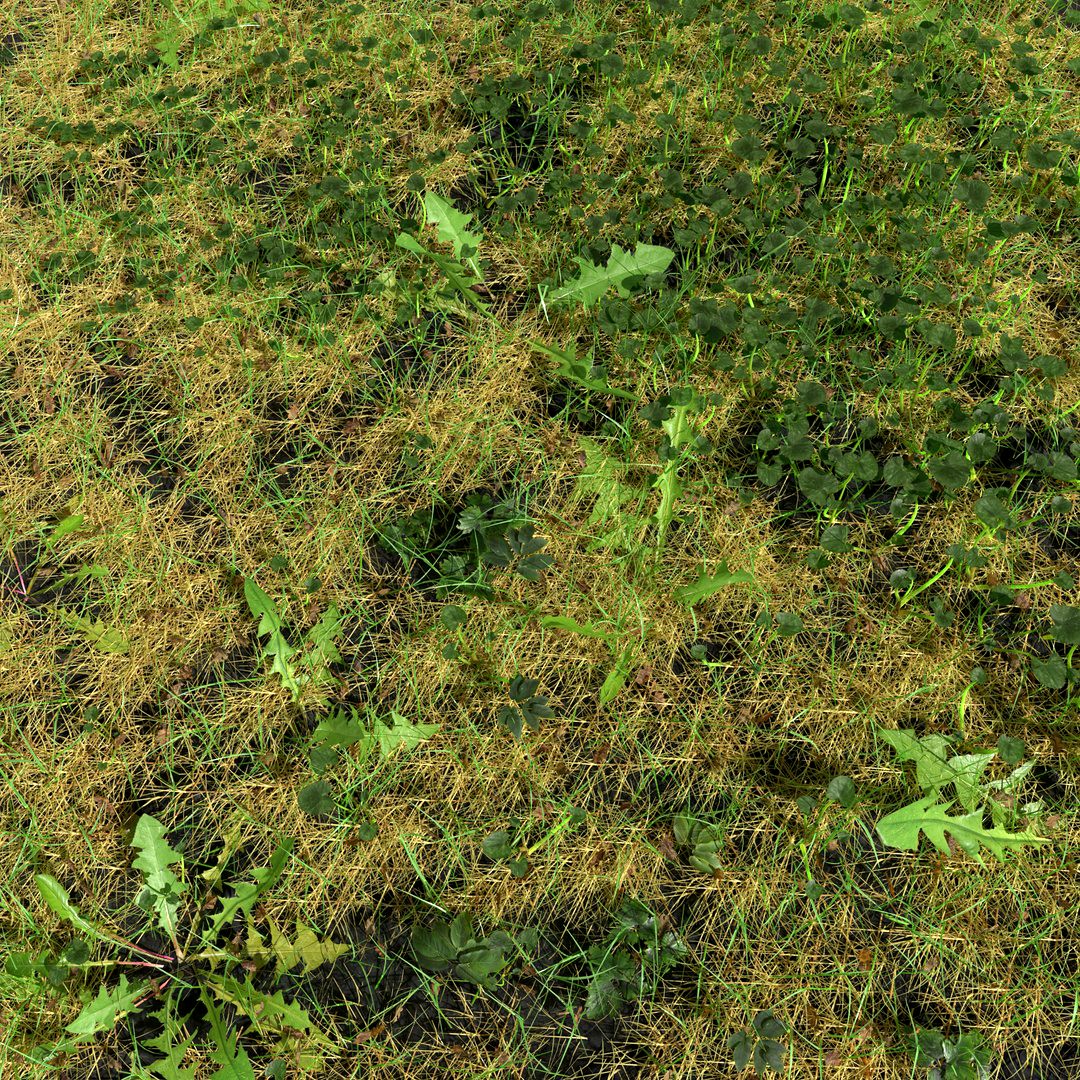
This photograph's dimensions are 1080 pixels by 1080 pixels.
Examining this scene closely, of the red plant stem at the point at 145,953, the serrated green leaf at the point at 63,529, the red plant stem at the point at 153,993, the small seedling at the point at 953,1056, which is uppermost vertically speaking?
the serrated green leaf at the point at 63,529

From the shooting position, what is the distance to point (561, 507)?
244 centimetres

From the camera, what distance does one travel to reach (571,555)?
2.35m

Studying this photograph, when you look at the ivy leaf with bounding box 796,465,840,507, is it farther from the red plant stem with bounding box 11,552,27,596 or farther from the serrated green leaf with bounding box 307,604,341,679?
the red plant stem with bounding box 11,552,27,596

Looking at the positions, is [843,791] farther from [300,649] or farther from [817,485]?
[300,649]

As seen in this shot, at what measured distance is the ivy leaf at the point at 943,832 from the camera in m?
1.89

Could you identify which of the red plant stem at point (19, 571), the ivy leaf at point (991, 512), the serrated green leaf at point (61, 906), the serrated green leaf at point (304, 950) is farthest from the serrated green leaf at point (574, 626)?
the red plant stem at point (19, 571)

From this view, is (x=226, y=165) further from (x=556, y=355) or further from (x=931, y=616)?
(x=931, y=616)

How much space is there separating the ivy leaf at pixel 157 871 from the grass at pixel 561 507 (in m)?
0.05

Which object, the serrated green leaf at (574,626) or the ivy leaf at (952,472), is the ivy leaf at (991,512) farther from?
the serrated green leaf at (574,626)

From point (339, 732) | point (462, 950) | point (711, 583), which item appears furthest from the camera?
point (711, 583)

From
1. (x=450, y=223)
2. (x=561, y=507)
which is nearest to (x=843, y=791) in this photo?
(x=561, y=507)

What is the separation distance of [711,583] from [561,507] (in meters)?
0.47

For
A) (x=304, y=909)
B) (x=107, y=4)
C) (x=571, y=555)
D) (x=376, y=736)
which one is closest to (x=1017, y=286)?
(x=571, y=555)

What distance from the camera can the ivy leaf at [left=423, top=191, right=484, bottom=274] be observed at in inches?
110
